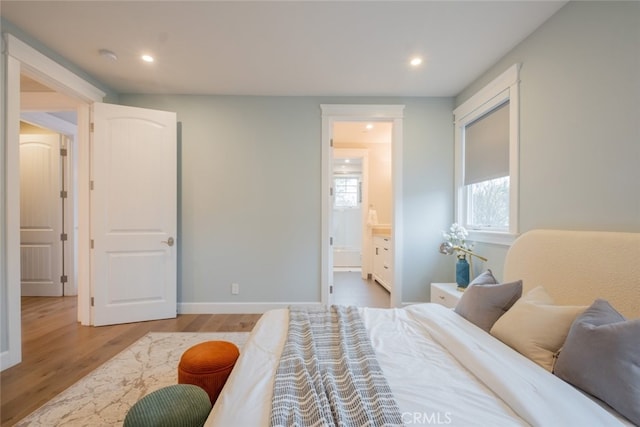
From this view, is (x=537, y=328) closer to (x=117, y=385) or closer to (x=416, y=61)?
(x=416, y=61)

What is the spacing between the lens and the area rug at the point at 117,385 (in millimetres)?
1461

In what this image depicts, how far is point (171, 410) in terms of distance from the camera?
1040 mm

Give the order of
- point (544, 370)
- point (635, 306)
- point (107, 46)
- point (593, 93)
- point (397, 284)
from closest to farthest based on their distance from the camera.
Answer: point (544, 370) < point (635, 306) < point (593, 93) < point (107, 46) < point (397, 284)

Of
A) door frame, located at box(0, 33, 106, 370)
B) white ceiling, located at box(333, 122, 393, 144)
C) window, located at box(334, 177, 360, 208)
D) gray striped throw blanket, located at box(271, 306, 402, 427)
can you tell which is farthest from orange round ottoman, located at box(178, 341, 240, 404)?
window, located at box(334, 177, 360, 208)

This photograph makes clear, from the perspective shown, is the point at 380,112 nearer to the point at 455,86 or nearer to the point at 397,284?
the point at 455,86

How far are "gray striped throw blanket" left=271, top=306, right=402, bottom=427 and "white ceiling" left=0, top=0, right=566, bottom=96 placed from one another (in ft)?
6.97

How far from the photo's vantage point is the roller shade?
2395mm

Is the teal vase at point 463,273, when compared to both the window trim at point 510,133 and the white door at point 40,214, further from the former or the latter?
the white door at point 40,214

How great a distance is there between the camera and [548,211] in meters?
1.88

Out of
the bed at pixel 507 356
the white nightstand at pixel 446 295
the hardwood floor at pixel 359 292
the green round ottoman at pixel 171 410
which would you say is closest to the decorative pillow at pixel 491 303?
the bed at pixel 507 356

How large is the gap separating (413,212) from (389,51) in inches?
68.3

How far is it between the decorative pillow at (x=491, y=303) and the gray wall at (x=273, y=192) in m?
1.62

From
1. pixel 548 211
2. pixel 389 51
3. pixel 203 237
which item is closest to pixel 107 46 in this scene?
pixel 203 237

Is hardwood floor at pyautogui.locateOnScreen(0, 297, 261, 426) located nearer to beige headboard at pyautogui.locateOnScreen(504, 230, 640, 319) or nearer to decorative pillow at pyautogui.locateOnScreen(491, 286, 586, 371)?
decorative pillow at pyautogui.locateOnScreen(491, 286, 586, 371)
